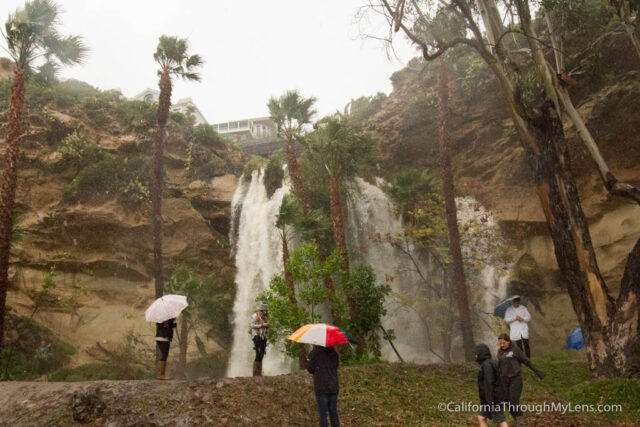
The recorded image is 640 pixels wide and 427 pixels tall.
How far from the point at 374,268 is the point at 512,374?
15.7 metres

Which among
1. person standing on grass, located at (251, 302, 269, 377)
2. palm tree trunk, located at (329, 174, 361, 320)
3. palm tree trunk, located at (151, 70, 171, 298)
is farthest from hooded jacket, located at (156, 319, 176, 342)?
palm tree trunk, located at (151, 70, 171, 298)

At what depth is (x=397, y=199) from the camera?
20.9 meters

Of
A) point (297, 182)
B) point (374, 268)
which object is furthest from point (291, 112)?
point (374, 268)

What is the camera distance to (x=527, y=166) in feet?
68.3

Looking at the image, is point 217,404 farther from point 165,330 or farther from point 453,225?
point 453,225

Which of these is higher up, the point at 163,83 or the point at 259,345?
the point at 163,83

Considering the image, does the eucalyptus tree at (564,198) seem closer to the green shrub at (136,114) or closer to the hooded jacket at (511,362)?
the hooded jacket at (511,362)

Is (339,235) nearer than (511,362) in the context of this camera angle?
No

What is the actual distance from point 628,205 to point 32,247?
87.9 feet

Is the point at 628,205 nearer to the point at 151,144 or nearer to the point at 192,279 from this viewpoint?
the point at 192,279

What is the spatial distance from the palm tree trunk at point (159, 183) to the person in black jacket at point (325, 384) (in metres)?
11.4

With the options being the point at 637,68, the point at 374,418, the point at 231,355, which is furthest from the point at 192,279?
the point at 637,68

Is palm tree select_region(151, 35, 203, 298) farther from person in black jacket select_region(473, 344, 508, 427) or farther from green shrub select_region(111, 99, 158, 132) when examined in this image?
person in black jacket select_region(473, 344, 508, 427)

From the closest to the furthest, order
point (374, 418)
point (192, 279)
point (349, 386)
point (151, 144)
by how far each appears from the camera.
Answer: point (374, 418), point (349, 386), point (192, 279), point (151, 144)
